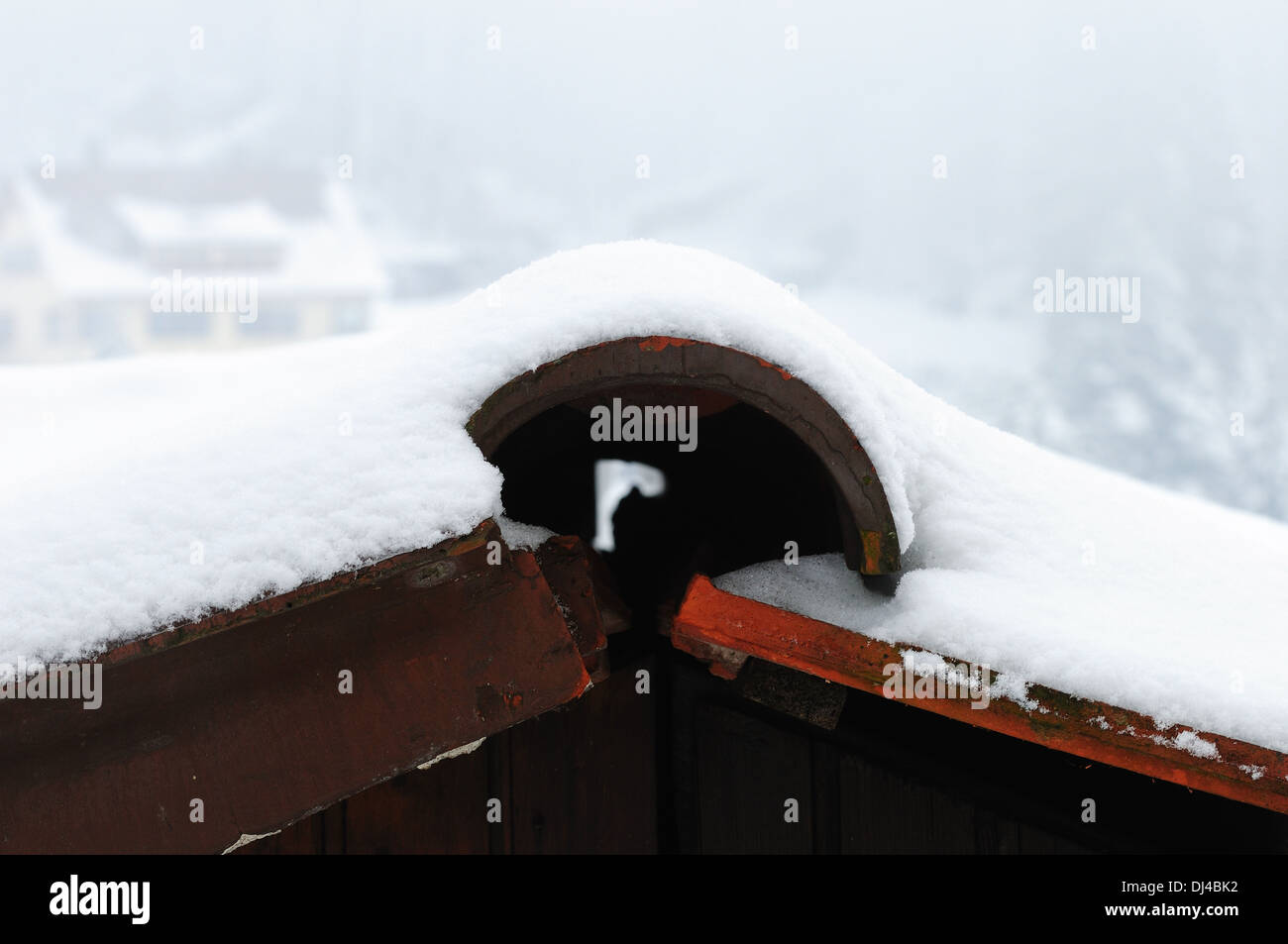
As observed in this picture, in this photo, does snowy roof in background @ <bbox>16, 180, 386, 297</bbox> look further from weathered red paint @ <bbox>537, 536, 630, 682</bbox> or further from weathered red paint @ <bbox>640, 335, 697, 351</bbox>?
weathered red paint @ <bbox>640, 335, 697, 351</bbox>

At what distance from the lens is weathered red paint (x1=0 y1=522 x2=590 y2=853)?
1.13 m

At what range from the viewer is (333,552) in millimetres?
1138

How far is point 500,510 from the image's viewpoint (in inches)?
49.8

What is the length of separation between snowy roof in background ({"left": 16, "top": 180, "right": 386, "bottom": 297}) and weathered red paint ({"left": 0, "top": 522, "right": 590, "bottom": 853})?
58363mm

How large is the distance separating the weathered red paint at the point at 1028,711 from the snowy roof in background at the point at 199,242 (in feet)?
192

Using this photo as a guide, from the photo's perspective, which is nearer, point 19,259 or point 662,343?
point 662,343

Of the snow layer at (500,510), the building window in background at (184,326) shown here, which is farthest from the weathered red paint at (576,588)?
the building window in background at (184,326)

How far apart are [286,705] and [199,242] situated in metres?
64.0

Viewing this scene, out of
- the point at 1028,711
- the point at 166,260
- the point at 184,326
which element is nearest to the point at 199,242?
the point at 166,260

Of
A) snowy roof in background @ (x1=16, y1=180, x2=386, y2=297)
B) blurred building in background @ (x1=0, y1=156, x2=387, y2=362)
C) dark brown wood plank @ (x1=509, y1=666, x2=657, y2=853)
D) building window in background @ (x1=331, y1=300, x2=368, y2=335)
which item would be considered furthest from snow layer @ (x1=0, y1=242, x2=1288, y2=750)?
snowy roof in background @ (x1=16, y1=180, x2=386, y2=297)

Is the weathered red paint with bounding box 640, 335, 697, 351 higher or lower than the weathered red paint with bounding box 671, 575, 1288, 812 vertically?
higher

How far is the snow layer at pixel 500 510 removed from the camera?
3.70 ft

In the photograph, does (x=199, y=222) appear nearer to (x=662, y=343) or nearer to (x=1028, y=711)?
(x=662, y=343)

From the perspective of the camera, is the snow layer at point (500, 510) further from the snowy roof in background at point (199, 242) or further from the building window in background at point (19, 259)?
the building window in background at point (19, 259)
